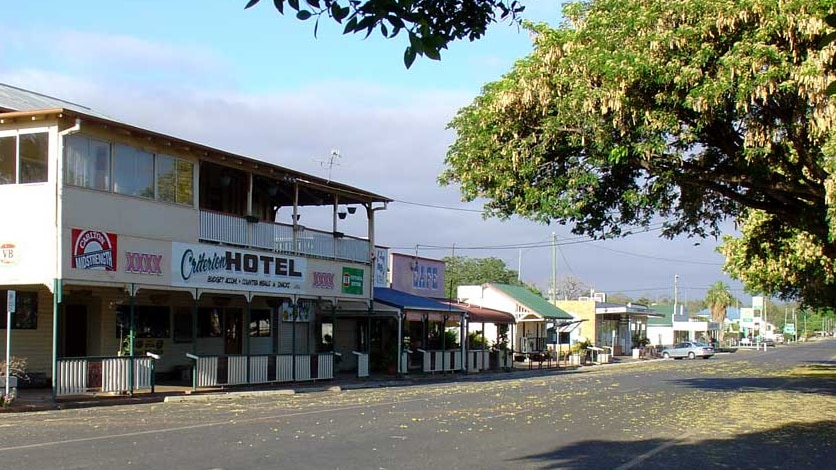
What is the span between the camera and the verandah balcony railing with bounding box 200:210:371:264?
26.9 m

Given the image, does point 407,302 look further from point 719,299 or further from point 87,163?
point 719,299

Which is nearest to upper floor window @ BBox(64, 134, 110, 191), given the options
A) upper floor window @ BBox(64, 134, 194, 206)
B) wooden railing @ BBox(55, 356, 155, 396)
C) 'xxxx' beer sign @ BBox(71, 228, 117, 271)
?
upper floor window @ BBox(64, 134, 194, 206)

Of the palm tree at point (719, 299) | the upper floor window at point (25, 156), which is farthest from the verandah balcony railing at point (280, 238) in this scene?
the palm tree at point (719, 299)

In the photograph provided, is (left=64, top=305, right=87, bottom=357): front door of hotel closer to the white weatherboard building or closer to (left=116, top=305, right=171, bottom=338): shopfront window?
the white weatherboard building

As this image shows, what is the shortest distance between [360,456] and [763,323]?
163961mm

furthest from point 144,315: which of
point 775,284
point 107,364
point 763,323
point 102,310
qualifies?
point 763,323

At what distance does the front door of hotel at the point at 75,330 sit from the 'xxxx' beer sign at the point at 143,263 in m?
3.13

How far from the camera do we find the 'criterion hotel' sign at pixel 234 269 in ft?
82.7

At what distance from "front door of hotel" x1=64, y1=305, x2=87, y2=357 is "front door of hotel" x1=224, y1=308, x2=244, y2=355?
6350mm

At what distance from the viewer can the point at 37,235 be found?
70.5 ft

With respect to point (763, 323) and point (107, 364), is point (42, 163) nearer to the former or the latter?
point (107, 364)

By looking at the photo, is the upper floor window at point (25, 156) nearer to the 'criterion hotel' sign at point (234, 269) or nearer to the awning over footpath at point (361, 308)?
the 'criterion hotel' sign at point (234, 269)

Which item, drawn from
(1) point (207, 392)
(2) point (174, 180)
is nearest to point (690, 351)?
(1) point (207, 392)

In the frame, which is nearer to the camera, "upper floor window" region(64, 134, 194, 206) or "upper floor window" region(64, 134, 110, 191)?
"upper floor window" region(64, 134, 110, 191)
